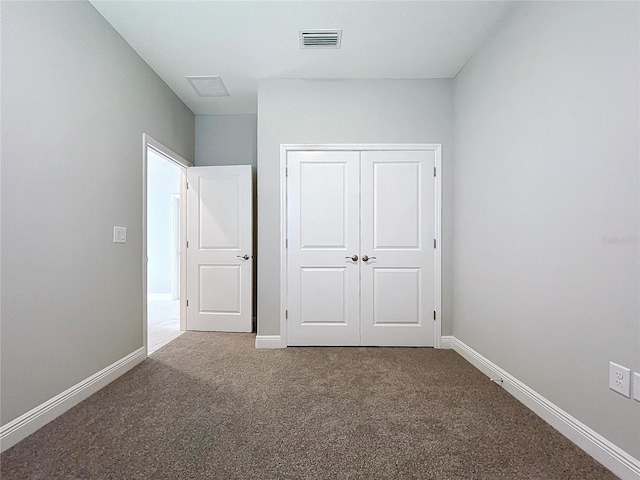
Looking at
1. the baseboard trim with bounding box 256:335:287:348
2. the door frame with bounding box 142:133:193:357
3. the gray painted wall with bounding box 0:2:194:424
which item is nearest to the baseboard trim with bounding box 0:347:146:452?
the gray painted wall with bounding box 0:2:194:424

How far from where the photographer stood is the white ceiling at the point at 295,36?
2.29m

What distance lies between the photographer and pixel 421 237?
10.8ft

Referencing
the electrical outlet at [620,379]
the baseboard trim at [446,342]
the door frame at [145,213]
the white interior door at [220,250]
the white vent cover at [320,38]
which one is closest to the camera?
the electrical outlet at [620,379]

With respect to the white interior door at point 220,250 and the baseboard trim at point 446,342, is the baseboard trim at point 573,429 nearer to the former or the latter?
the baseboard trim at point 446,342

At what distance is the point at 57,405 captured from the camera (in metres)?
1.94

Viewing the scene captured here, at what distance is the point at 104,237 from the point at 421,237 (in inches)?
109

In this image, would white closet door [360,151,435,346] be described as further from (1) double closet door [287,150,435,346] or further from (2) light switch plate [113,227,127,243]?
(2) light switch plate [113,227,127,243]

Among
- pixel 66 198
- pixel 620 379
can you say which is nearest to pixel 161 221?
pixel 66 198

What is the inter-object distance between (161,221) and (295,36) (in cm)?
548

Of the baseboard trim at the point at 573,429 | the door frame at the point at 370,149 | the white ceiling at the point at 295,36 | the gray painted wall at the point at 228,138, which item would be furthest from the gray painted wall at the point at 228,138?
the baseboard trim at the point at 573,429

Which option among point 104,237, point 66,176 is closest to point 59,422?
point 104,237

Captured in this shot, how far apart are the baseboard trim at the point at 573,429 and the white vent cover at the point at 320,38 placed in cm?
282

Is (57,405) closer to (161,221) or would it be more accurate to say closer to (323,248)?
(323,248)

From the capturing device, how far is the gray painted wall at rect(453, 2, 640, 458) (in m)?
1.45
